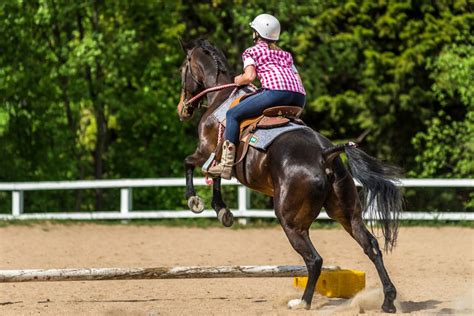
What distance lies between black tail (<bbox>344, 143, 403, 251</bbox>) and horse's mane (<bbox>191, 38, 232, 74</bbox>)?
1.96 metres

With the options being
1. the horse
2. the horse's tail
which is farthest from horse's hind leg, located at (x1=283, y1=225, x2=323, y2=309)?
the horse's tail

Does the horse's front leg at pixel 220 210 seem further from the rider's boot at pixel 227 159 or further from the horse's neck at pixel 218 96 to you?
the horse's neck at pixel 218 96

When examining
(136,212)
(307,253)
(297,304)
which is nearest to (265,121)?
(307,253)

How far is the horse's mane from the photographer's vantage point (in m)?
9.96

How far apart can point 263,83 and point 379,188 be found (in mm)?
1458

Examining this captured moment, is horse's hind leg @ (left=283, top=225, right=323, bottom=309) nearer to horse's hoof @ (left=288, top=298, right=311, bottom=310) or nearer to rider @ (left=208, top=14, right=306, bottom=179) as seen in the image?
horse's hoof @ (left=288, top=298, right=311, bottom=310)

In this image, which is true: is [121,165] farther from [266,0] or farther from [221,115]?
[221,115]

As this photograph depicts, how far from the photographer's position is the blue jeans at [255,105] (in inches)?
348

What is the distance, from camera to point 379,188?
8.55m

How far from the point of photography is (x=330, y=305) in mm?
8969

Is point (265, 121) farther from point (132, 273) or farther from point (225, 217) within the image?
point (132, 273)

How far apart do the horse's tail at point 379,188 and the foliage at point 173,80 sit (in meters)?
12.2

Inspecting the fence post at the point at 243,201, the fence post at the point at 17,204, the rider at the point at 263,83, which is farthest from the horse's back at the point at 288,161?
the fence post at the point at 17,204

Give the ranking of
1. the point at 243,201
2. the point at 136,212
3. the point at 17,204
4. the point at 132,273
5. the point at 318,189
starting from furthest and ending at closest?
the point at 17,204
the point at 136,212
the point at 243,201
the point at 132,273
the point at 318,189
